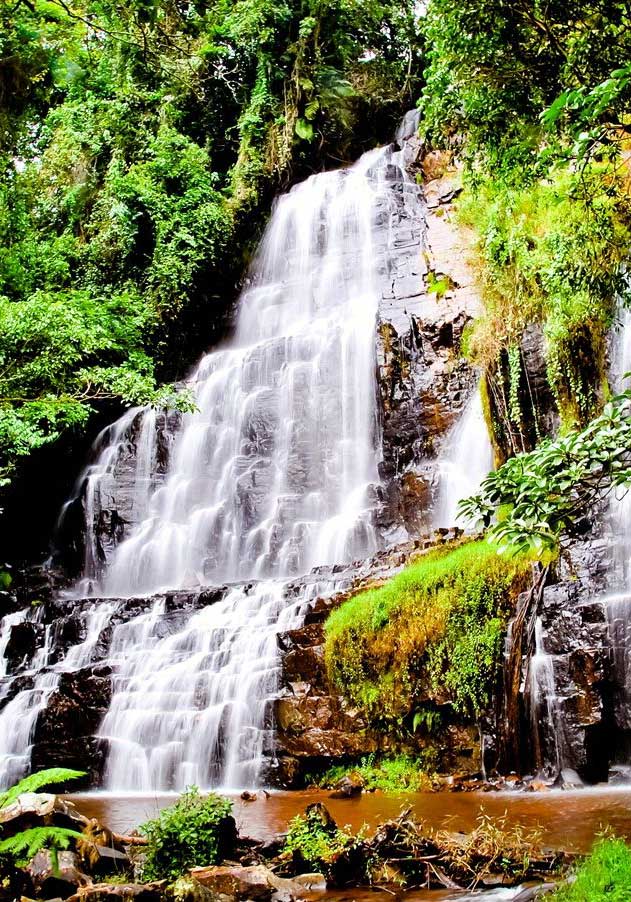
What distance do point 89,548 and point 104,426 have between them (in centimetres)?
333

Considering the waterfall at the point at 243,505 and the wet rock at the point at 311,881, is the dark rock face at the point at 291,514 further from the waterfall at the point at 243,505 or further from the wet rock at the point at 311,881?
the wet rock at the point at 311,881

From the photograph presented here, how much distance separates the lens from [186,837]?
15.0 feet

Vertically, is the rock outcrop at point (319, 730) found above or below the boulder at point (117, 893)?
above

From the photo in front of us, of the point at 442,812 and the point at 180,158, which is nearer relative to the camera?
the point at 442,812

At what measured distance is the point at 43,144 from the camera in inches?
974

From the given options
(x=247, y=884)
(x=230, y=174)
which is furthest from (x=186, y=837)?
(x=230, y=174)

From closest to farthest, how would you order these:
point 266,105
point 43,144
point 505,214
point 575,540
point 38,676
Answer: point 575,540 < point 38,676 < point 505,214 < point 266,105 < point 43,144

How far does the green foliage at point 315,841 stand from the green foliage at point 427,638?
390cm

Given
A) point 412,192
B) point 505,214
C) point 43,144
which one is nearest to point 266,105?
point 412,192

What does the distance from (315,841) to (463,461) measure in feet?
33.2

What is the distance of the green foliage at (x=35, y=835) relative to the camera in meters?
3.75

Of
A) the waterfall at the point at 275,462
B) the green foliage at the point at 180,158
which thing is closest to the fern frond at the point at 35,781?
the waterfall at the point at 275,462

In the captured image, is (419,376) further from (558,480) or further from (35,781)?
(35,781)

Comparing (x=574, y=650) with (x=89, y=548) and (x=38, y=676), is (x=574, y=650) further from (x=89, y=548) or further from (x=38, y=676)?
(x=89, y=548)
